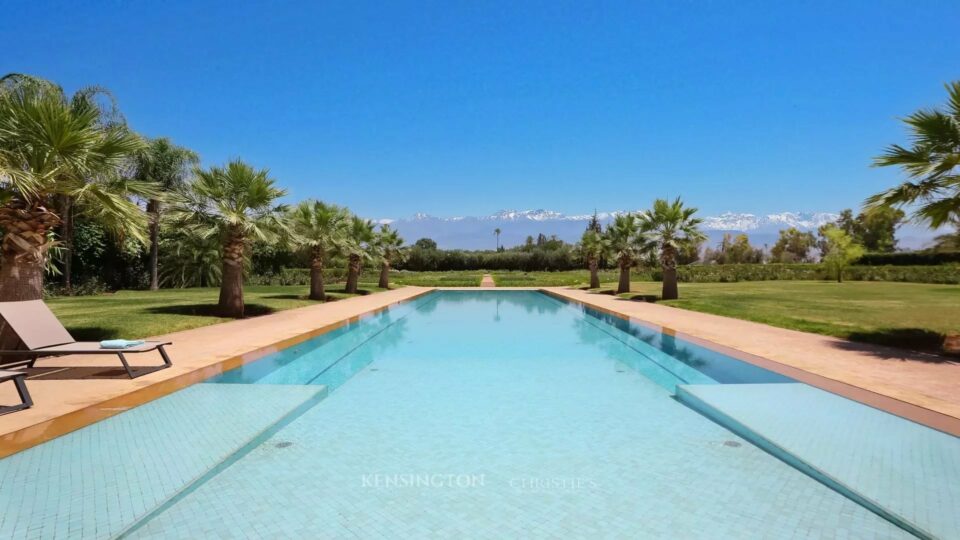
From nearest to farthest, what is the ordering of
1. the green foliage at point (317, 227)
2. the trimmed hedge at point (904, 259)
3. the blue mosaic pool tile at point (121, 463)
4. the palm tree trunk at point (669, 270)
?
the blue mosaic pool tile at point (121, 463) → the green foliage at point (317, 227) → the palm tree trunk at point (669, 270) → the trimmed hedge at point (904, 259)

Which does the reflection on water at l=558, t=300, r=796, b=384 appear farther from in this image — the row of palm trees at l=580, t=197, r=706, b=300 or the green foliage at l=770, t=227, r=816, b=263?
the green foliage at l=770, t=227, r=816, b=263

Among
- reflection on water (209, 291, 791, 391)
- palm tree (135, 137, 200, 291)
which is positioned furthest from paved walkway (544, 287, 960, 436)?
palm tree (135, 137, 200, 291)

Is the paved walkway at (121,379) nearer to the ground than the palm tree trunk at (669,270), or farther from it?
nearer to the ground

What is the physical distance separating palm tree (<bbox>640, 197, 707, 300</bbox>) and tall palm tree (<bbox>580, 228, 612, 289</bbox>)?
5494 mm

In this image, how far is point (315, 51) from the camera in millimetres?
16891

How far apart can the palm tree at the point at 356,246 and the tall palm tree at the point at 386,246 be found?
0.86 metres

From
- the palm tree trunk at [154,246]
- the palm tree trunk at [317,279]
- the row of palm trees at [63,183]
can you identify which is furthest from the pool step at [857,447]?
the palm tree trunk at [154,246]

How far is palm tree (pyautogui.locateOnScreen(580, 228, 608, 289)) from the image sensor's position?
982 inches

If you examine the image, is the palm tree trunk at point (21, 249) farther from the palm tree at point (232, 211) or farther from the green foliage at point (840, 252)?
the green foliage at point (840, 252)

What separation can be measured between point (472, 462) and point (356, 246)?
19163 mm

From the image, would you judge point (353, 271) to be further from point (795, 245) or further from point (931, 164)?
point (795, 245)

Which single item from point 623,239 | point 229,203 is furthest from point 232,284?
point 623,239

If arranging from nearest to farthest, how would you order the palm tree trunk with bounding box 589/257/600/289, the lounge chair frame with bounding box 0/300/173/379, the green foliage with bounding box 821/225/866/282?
1. the lounge chair frame with bounding box 0/300/173/379
2. the palm tree trunk with bounding box 589/257/600/289
3. the green foliage with bounding box 821/225/866/282

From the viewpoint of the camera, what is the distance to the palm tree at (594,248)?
24944mm
